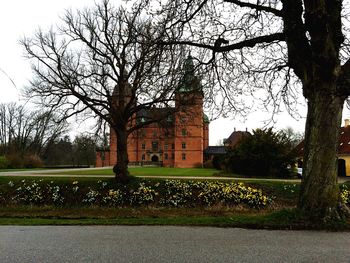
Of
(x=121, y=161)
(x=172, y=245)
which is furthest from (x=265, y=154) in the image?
(x=172, y=245)

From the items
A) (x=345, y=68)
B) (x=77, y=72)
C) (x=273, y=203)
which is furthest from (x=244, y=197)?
(x=77, y=72)

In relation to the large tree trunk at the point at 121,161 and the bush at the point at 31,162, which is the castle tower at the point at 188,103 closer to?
the large tree trunk at the point at 121,161

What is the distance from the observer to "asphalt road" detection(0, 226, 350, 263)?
539cm

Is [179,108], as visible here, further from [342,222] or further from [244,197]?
[342,222]

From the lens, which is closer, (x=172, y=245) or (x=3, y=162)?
(x=172, y=245)

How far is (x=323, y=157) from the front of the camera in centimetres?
884

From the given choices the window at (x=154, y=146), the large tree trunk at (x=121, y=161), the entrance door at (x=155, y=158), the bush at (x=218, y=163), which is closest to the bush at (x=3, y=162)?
the bush at (x=218, y=163)

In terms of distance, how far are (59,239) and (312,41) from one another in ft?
25.1

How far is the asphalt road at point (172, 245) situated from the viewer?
5395 millimetres

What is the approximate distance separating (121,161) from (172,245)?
52.2 feet

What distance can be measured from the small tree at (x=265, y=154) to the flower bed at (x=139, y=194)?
10.8 metres

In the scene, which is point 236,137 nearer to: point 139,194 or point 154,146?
point 154,146

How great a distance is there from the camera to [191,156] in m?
77.7

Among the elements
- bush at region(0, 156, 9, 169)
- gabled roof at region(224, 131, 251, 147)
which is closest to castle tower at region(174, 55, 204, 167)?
gabled roof at region(224, 131, 251, 147)
